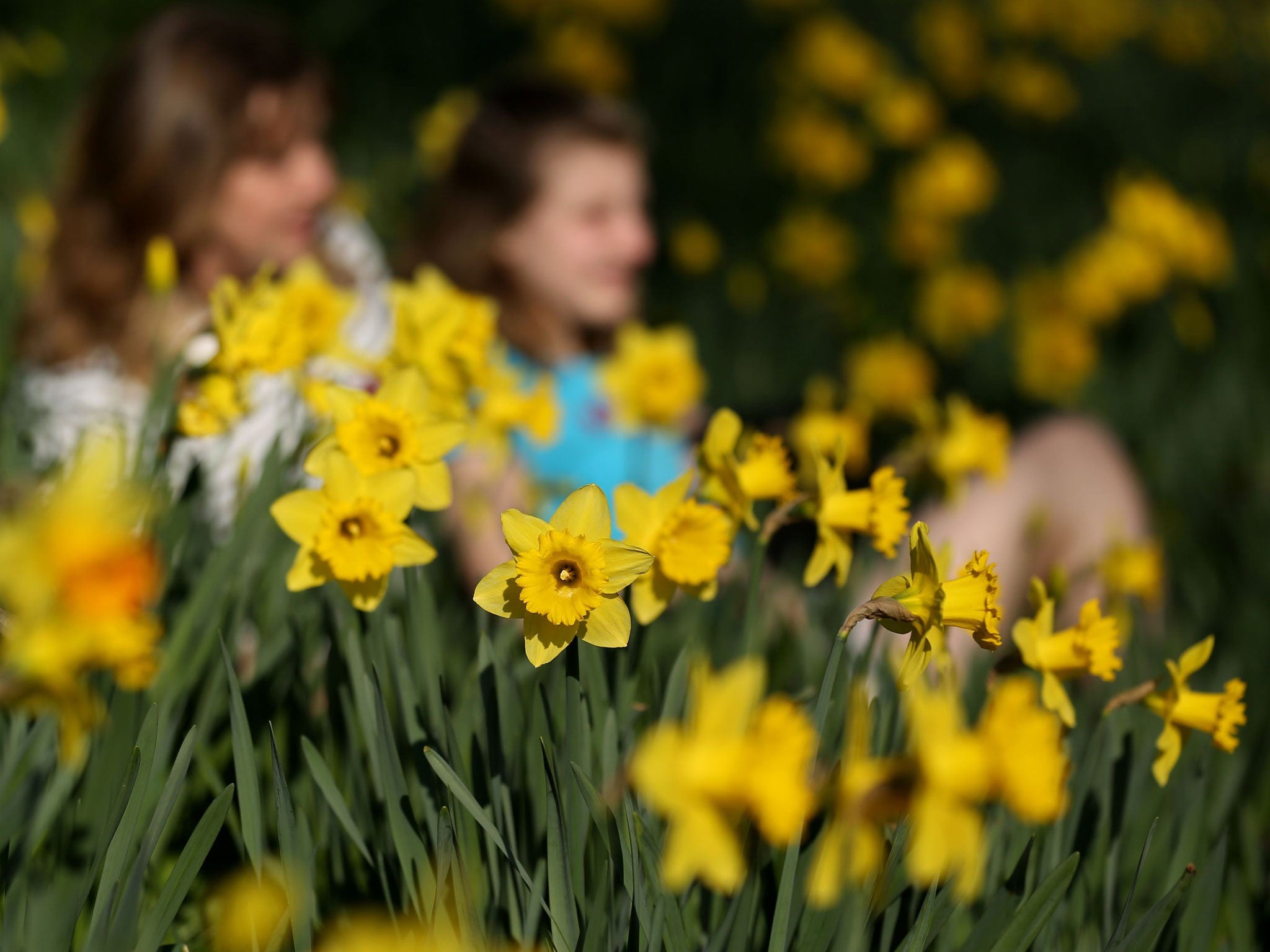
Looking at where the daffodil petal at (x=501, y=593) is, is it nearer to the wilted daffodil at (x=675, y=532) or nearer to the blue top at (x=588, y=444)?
the wilted daffodil at (x=675, y=532)

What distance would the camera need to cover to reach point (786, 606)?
165cm

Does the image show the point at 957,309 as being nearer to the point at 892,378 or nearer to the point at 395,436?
the point at 892,378

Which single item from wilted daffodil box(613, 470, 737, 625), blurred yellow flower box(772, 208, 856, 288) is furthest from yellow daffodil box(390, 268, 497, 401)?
blurred yellow flower box(772, 208, 856, 288)

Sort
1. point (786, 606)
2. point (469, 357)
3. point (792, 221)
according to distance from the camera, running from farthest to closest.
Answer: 1. point (792, 221)
2. point (786, 606)
3. point (469, 357)

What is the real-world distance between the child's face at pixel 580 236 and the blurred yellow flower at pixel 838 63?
234 cm

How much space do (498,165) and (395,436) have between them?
1681 millimetres

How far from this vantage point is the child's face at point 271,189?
6.79 feet

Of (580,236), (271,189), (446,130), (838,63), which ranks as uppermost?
(838,63)

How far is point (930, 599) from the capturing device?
2.52ft

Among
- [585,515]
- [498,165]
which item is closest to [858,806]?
[585,515]

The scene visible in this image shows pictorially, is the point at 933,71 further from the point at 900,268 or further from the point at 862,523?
the point at 862,523

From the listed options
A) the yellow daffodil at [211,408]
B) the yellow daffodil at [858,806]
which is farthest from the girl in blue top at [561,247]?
the yellow daffodil at [858,806]

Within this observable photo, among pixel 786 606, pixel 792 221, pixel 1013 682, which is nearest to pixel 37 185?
pixel 792 221

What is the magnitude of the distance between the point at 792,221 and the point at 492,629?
8.69 ft
